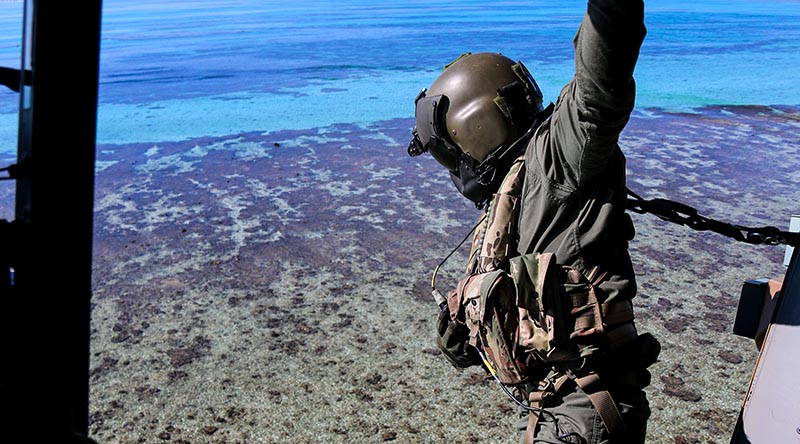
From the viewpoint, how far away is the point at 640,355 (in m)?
2.02

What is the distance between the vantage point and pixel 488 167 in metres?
2.24

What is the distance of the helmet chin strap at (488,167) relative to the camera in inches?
85.7

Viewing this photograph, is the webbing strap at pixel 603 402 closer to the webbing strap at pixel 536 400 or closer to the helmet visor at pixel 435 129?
the webbing strap at pixel 536 400

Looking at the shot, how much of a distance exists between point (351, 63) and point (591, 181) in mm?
12935

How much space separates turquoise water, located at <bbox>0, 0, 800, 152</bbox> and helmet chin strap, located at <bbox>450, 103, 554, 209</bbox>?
1.33m

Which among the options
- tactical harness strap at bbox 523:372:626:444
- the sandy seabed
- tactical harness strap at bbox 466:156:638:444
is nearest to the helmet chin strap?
tactical harness strap at bbox 466:156:638:444

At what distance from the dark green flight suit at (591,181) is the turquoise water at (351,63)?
1.26 meters

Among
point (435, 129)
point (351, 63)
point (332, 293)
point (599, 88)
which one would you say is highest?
point (599, 88)

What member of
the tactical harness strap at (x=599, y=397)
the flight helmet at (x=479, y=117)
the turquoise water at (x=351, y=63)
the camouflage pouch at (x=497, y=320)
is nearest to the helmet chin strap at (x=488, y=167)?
the flight helmet at (x=479, y=117)

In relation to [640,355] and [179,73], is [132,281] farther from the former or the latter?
[179,73]

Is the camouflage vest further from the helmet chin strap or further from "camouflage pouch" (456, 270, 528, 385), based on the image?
the helmet chin strap

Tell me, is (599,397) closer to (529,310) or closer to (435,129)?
(529,310)

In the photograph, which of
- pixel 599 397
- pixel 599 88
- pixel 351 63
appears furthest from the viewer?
pixel 351 63

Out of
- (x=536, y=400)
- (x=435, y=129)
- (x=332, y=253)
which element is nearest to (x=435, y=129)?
(x=435, y=129)
